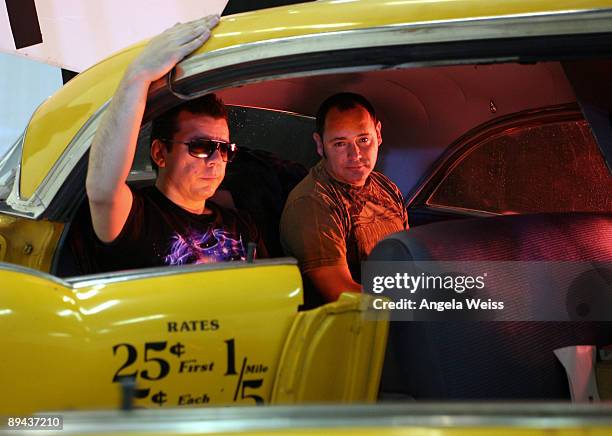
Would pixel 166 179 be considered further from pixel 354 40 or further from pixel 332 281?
pixel 354 40

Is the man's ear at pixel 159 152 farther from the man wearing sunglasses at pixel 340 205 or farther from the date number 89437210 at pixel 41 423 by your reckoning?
Result: the date number 89437210 at pixel 41 423

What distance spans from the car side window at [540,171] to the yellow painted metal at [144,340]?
48.3 inches

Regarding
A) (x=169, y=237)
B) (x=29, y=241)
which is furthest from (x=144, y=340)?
(x=29, y=241)

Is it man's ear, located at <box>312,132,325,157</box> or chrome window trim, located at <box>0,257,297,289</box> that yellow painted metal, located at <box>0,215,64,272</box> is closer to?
chrome window trim, located at <box>0,257,297,289</box>

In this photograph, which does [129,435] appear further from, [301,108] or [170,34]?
[301,108]

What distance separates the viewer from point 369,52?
1.95 meters

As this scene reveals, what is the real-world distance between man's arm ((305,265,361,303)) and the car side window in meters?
0.79

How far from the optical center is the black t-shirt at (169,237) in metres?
2.19

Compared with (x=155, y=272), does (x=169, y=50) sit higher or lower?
higher

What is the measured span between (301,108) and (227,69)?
86 centimetres

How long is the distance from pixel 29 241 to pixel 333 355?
81 cm

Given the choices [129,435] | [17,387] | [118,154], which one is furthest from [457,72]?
[129,435]
